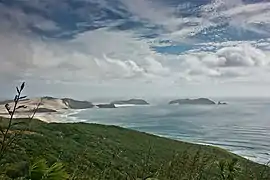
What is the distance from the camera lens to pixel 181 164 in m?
4.45

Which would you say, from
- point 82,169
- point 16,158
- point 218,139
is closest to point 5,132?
point 82,169

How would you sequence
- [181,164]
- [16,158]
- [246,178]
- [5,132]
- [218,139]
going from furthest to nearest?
1. [218,139]
2. [16,158]
3. [246,178]
4. [181,164]
5. [5,132]

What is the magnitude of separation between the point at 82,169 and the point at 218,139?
267 feet

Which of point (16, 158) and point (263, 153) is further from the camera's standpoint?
point (263, 153)

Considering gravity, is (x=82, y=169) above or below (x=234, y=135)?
below

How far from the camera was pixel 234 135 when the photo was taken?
9075 centimetres

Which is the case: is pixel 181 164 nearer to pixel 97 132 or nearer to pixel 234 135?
pixel 97 132

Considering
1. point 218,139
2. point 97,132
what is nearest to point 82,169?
point 97,132

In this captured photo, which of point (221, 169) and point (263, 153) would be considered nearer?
point (221, 169)

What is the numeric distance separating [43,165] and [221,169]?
188 centimetres

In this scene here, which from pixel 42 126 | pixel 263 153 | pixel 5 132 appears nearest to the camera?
pixel 5 132

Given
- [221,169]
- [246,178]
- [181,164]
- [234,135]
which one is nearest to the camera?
[221,169]

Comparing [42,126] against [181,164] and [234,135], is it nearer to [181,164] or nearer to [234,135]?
[181,164]

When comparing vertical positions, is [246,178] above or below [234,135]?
below
